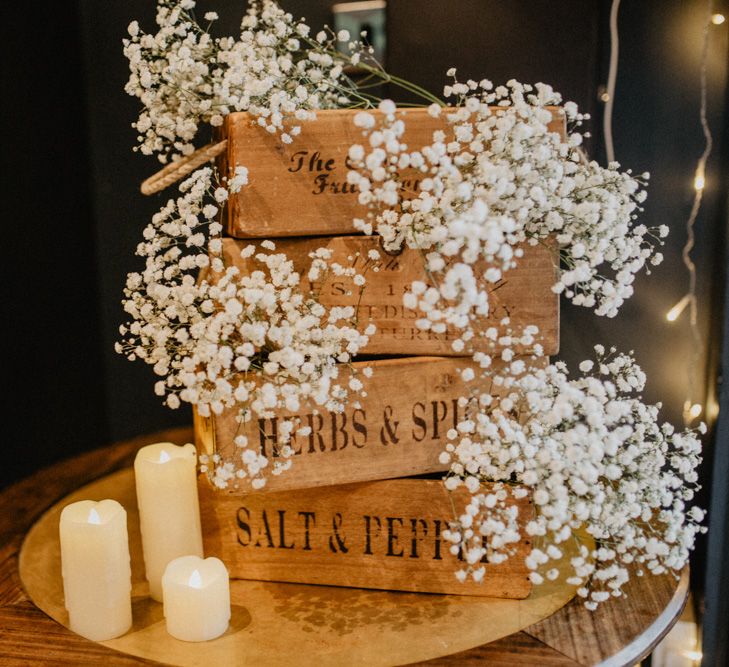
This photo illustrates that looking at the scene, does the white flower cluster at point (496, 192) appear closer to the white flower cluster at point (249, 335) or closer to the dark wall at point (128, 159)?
the white flower cluster at point (249, 335)

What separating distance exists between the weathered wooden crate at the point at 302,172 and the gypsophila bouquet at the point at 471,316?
2 cm

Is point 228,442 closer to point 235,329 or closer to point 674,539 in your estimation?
point 235,329

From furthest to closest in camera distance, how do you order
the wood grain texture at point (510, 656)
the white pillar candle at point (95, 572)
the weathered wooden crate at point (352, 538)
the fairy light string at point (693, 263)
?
1. the fairy light string at point (693, 263)
2. the weathered wooden crate at point (352, 538)
3. the white pillar candle at point (95, 572)
4. the wood grain texture at point (510, 656)

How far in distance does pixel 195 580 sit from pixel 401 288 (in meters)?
0.53

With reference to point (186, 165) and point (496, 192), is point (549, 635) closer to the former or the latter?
point (496, 192)

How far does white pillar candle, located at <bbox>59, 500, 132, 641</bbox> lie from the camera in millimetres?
1049

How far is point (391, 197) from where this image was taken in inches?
37.8

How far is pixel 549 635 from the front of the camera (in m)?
1.00

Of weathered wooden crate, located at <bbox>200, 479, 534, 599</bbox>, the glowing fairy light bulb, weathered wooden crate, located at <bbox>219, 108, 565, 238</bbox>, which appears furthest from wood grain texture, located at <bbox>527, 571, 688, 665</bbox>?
the glowing fairy light bulb

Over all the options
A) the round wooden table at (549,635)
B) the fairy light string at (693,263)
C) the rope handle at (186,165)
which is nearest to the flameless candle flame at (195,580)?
the round wooden table at (549,635)

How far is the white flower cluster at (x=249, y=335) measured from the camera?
3.34 feet

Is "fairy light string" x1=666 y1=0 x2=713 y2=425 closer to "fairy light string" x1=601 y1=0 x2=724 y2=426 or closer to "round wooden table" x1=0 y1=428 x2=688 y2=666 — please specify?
"fairy light string" x1=601 y1=0 x2=724 y2=426

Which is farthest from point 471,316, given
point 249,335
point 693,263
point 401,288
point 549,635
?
point 693,263

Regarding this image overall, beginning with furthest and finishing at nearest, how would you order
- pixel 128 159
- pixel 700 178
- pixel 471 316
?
pixel 128 159 → pixel 700 178 → pixel 471 316
